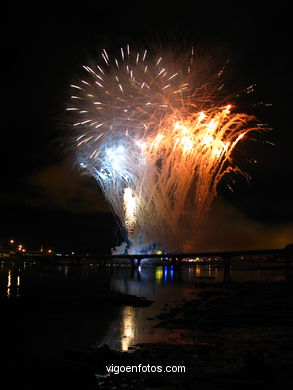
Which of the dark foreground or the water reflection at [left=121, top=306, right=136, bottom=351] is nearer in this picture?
the dark foreground

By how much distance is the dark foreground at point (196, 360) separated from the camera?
10.4 meters

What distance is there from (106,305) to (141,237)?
67.3 metres

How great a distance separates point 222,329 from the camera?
19.9 m

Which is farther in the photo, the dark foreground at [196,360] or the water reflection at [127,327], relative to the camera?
the water reflection at [127,327]

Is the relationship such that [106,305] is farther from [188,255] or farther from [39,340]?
[188,255]

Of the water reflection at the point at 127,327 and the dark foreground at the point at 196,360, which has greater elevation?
the dark foreground at the point at 196,360

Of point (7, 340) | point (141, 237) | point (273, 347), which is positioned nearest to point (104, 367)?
point (273, 347)

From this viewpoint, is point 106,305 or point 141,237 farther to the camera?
→ point 141,237

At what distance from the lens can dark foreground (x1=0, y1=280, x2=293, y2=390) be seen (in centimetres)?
1040

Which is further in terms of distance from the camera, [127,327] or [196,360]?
[127,327]

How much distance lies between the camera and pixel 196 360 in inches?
558

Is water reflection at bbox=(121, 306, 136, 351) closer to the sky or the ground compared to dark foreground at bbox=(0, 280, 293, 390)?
closer to the ground

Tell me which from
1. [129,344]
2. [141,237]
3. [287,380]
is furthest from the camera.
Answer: [141,237]

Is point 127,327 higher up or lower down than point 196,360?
lower down
